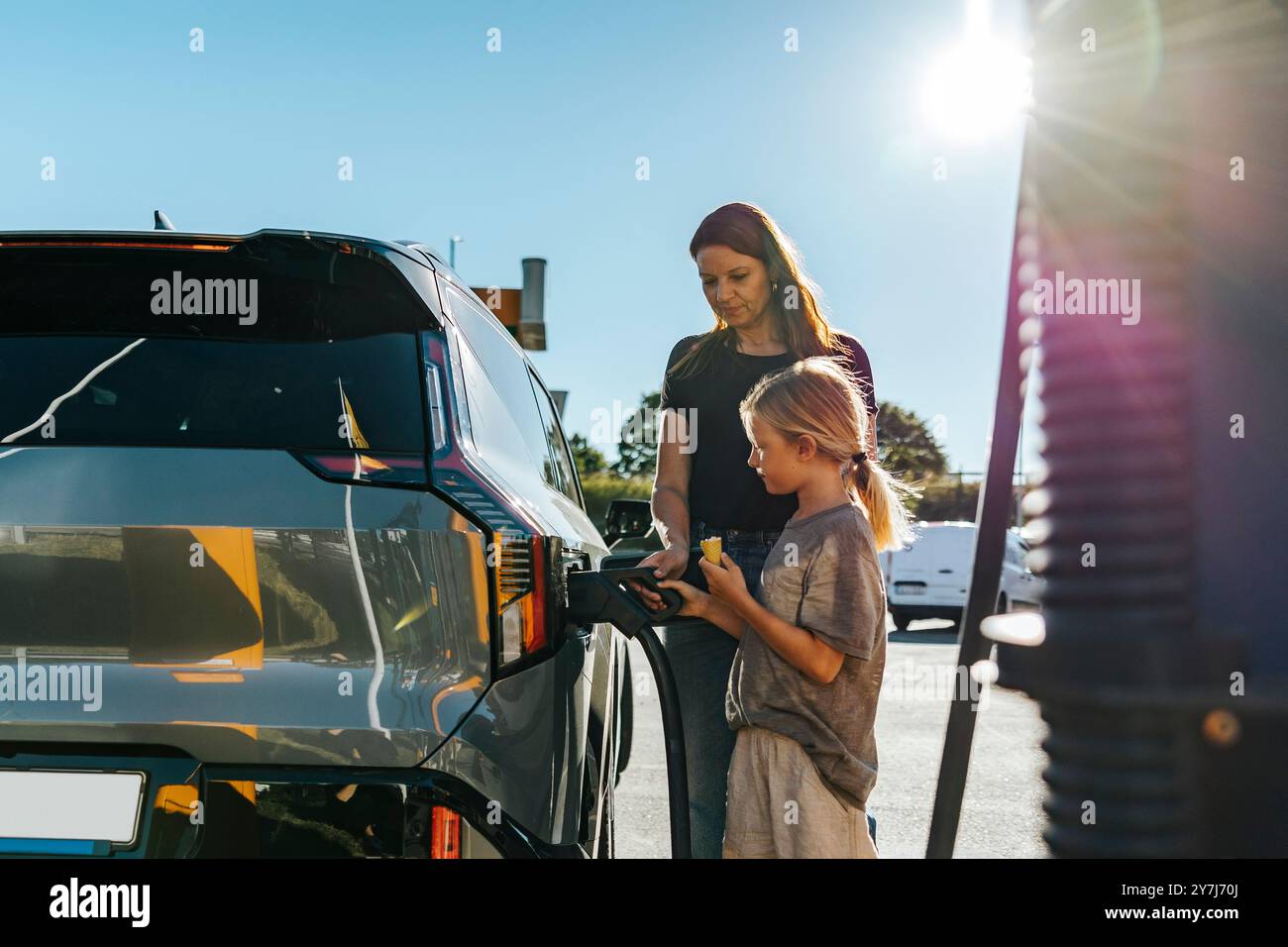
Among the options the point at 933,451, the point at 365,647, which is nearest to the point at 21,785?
the point at 365,647

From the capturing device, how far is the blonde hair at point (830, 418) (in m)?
2.50

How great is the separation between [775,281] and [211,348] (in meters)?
1.52

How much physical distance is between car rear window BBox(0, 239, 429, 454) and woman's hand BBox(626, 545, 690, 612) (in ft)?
2.33

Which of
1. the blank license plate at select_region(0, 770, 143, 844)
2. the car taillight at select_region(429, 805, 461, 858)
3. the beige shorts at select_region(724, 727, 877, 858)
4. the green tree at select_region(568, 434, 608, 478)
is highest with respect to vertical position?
the green tree at select_region(568, 434, 608, 478)

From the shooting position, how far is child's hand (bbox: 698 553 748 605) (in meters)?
2.40

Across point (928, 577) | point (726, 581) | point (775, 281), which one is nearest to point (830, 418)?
point (726, 581)

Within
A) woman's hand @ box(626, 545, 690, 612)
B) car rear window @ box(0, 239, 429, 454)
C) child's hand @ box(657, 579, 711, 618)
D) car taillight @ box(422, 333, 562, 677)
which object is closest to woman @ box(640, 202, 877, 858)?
woman's hand @ box(626, 545, 690, 612)

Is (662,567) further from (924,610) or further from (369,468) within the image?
(924,610)

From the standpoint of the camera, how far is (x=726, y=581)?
2.41 m

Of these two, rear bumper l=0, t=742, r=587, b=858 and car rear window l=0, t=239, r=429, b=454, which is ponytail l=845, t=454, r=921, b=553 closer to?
car rear window l=0, t=239, r=429, b=454

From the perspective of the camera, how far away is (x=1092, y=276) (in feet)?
2.58
